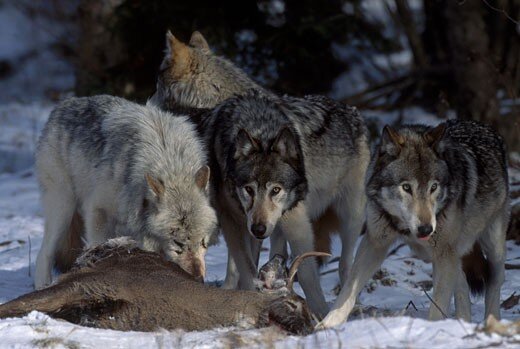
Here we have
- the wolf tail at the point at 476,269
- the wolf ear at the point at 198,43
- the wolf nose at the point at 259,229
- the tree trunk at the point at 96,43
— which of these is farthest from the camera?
the tree trunk at the point at 96,43

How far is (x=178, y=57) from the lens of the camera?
307 inches

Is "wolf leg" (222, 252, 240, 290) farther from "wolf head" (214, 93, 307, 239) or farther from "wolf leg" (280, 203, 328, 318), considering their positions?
"wolf head" (214, 93, 307, 239)

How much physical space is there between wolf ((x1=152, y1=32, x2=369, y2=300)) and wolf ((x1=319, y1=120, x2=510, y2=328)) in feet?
4.74

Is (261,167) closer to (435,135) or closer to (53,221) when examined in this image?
(435,135)

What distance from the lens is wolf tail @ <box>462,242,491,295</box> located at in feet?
21.5

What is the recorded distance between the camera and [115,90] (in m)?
11.2

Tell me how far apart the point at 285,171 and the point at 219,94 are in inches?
67.5

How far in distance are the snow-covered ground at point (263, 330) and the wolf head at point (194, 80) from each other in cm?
159

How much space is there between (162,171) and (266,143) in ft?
2.49

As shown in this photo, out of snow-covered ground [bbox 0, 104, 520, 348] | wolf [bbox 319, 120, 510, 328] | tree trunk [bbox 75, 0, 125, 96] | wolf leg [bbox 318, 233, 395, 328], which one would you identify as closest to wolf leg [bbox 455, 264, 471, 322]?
wolf [bbox 319, 120, 510, 328]

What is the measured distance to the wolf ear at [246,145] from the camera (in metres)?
6.22

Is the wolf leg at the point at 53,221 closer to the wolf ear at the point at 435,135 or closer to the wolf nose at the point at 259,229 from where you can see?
the wolf nose at the point at 259,229

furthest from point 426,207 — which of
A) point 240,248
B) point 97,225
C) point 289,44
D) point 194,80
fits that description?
point 289,44

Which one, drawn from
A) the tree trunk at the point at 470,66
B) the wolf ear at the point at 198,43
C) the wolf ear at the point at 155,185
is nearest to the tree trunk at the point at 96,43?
the wolf ear at the point at 198,43
